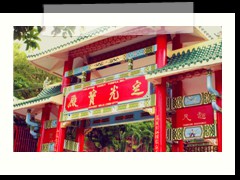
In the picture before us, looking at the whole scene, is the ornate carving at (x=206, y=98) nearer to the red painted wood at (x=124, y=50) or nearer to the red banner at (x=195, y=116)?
the red banner at (x=195, y=116)

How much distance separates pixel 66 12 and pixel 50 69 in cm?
457

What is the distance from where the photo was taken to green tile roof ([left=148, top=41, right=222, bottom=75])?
6828 millimetres

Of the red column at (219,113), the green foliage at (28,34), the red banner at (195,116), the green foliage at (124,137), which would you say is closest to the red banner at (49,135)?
the green foliage at (124,137)

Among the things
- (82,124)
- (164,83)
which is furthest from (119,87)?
(82,124)

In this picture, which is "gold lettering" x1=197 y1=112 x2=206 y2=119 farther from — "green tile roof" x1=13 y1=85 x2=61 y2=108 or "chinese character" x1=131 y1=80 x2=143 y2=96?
"green tile roof" x1=13 y1=85 x2=61 y2=108

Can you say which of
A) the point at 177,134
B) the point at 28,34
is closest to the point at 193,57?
the point at 177,134

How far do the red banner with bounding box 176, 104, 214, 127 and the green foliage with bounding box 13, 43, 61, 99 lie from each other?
25.5 ft

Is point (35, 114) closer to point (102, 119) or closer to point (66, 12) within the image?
point (102, 119)

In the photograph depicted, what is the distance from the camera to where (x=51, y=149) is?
31.1ft

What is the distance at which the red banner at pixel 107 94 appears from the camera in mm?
7957

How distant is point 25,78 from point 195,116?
9.19m

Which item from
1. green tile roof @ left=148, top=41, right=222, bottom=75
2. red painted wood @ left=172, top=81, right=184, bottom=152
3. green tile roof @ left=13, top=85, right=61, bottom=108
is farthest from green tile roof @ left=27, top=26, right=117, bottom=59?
red painted wood @ left=172, top=81, right=184, bottom=152

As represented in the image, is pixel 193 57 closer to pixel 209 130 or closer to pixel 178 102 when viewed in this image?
pixel 178 102

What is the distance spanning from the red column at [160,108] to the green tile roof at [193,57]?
208mm
